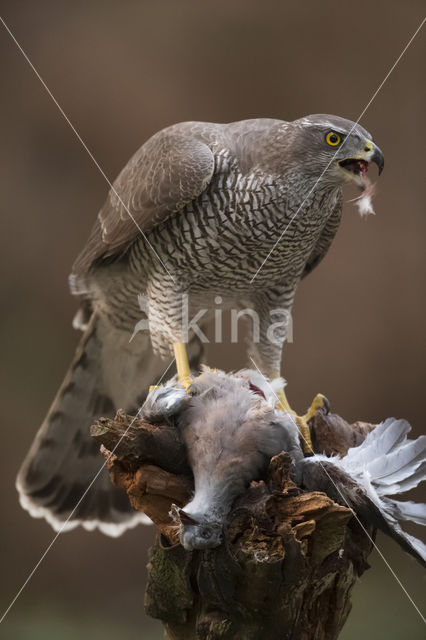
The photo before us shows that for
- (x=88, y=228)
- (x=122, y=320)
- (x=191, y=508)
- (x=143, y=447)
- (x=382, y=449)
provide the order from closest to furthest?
(x=191, y=508)
(x=143, y=447)
(x=382, y=449)
(x=122, y=320)
(x=88, y=228)

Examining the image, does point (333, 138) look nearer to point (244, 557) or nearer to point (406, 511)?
point (406, 511)

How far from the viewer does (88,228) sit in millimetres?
2520

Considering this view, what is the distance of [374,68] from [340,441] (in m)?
1.28

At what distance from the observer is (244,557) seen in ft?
4.25

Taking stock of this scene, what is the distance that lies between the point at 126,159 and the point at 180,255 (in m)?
0.77

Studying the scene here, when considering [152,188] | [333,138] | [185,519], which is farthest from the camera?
[152,188]

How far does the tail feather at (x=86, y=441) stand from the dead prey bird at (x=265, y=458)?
84 cm

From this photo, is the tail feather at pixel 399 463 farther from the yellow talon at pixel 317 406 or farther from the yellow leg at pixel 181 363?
the yellow leg at pixel 181 363

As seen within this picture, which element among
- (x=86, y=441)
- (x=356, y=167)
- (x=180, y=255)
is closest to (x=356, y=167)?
(x=356, y=167)

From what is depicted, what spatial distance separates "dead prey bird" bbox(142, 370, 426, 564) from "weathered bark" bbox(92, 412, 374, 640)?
1.8 inches

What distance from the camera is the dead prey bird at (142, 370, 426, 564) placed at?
55.2 inches

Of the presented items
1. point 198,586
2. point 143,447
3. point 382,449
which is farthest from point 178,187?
point 198,586

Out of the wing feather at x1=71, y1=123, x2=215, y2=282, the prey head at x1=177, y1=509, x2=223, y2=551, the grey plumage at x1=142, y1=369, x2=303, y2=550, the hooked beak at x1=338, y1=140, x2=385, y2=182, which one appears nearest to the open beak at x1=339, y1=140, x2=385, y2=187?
the hooked beak at x1=338, y1=140, x2=385, y2=182

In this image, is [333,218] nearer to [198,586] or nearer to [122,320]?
[122,320]
